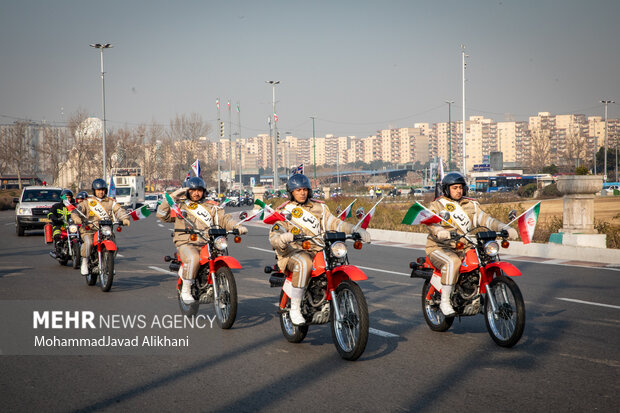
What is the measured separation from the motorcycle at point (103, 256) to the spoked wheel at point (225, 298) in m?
3.49

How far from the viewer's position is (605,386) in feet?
16.9

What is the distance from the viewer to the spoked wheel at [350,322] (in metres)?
5.75

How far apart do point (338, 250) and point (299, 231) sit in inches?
30.9

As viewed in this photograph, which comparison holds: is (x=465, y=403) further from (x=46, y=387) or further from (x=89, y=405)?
(x=46, y=387)

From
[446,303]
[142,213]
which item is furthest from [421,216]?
[142,213]

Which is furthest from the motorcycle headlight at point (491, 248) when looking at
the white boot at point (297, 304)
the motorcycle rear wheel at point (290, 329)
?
the motorcycle rear wheel at point (290, 329)

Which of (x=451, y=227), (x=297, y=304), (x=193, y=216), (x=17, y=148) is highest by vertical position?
(x=17, y=148)

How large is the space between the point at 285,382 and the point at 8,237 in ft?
71.7

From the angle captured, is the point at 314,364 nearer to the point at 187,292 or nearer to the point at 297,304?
the point at 297,304

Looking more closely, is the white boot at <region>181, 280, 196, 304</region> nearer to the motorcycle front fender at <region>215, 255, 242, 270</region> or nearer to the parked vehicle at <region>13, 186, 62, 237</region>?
the motorcycle front fender at <region>215, 255, 242, 270</region>

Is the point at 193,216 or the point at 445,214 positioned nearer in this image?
the point at 445,214

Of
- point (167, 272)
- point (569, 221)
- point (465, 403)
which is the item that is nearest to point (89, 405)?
point (465, 403)

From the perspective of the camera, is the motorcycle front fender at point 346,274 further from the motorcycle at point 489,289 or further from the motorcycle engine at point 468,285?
the motorcycle engine at point 468,285

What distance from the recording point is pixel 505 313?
6.36 meters
